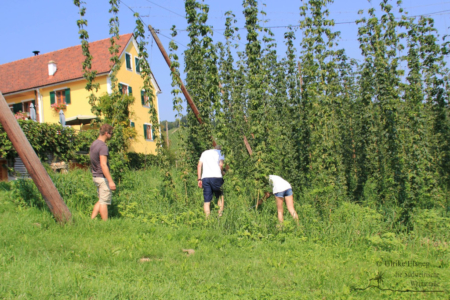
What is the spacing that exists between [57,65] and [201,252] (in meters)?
26.7

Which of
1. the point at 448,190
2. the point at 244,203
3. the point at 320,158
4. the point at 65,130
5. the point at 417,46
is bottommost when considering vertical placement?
the point at 448,190

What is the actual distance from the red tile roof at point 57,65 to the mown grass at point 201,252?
19347mm

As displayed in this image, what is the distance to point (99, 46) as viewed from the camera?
2706 centimetres

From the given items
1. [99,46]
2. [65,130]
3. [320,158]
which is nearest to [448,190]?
[320,158]

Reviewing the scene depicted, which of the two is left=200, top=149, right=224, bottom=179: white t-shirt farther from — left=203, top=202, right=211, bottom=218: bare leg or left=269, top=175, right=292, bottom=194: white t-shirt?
left=269, top=175, right=292, bottom=194: white t-shirt

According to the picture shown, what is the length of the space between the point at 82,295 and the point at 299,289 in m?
2.36

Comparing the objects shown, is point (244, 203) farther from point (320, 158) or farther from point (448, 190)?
point (448, 190)

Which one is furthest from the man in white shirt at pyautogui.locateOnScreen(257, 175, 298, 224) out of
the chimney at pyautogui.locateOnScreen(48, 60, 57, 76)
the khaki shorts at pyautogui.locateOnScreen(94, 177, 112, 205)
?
the chimney at pyautogui.locateOnScreen(48, 60, 57, 76)

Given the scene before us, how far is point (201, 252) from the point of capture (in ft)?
17.1

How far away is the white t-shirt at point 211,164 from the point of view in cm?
747

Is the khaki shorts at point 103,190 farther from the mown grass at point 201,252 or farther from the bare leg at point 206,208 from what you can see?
the bare leg at point 206,208

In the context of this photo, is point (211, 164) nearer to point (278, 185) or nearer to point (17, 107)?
point (278, 185)

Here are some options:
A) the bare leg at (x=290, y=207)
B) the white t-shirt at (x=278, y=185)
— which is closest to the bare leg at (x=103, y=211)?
the white t-shirt at (x=278, y=185)

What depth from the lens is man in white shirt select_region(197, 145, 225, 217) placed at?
293 inches
